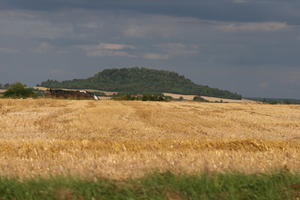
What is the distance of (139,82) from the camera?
577 feet

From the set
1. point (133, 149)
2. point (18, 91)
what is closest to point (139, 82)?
point (18, 91)

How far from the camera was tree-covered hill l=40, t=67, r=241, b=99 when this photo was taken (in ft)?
515

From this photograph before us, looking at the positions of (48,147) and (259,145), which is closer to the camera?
(48,147)

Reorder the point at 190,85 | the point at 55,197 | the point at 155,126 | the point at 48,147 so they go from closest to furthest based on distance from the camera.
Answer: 1. the point at 55,197
2. the point at 48,147
3. the point at 155,126
4. the point at 190,85

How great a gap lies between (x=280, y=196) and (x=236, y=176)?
821mm

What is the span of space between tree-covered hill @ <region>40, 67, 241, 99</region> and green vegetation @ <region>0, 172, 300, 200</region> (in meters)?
140

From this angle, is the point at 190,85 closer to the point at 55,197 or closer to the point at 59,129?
the point at 59,129

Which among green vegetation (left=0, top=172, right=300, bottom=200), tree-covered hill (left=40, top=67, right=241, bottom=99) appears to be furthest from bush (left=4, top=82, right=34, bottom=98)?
tree-covered hill (left=40, top=67, right=241, bottom=99)

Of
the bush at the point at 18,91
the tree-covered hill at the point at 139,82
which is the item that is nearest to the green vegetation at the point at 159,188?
the bush at the point at 18,91

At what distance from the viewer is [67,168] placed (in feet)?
27.9

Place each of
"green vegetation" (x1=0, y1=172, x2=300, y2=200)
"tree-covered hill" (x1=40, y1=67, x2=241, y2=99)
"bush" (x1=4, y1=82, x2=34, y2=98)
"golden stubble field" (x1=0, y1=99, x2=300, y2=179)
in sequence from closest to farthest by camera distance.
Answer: "green vegetation" (x1=0, y1=172, x2=300, y2=200) < "golden stubble field" (x1=0, y1=99, x2=300, y2=179) < "bush" (x1=4, y1=82, x2=34, y2=98) < "tree-covered hill" (x1=40, y1=67, x2=241, y2=99)

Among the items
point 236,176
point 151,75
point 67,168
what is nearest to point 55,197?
point 67,168

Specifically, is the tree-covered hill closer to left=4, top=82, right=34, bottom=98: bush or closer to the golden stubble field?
left=4, top=82, right=34, bottom=98: bush

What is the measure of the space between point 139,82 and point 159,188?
169 metres
